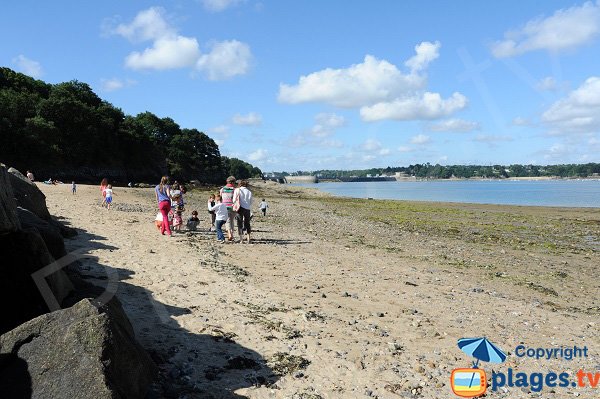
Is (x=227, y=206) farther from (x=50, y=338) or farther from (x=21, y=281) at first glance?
(x=50, y=338)

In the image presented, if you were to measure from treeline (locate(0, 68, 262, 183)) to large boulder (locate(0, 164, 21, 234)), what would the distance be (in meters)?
70.9

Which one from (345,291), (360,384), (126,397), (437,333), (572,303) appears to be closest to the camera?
(126,397)

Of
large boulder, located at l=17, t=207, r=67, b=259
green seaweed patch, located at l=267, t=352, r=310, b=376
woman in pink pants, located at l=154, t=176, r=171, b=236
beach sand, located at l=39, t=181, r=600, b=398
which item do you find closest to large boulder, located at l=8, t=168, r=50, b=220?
beach sand, located at l=39, t=181, r=600, b=398

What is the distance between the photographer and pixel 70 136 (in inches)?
3319

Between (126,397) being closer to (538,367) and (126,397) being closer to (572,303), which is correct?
(538,367)

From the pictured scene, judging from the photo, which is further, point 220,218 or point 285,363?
point 220,218

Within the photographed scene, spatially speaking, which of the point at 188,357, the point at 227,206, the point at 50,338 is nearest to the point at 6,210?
the point at 50,338

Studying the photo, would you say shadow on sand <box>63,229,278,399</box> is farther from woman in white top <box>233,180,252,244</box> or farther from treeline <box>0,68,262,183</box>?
treeline <box>0,68,262,183</box>

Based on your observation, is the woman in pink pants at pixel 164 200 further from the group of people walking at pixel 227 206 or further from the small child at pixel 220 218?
A: the small child at pixel 220 218

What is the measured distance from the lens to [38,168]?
72438mm

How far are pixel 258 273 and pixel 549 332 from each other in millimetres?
7547

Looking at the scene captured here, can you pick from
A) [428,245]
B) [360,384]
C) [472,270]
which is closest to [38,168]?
[428,245]

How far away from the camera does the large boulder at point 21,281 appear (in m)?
6.20

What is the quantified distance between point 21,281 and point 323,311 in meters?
6.09
